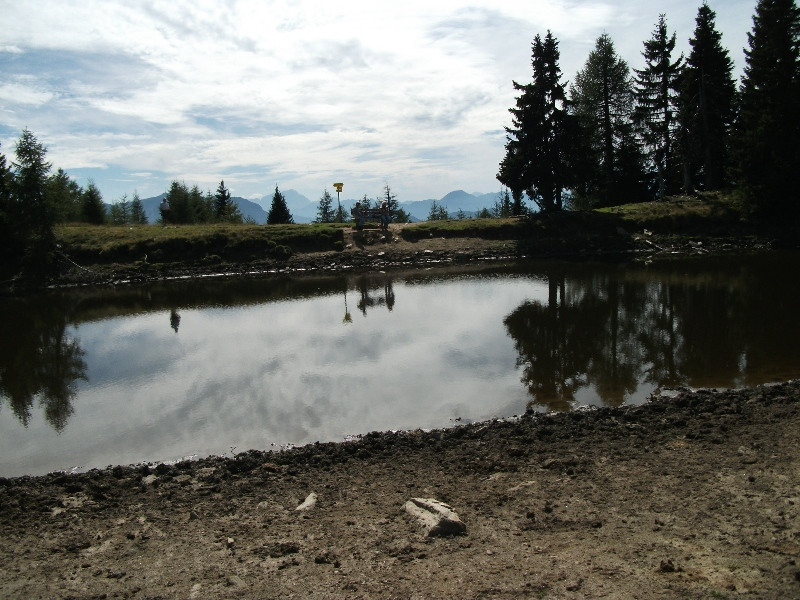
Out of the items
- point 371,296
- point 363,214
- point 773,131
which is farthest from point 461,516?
point 773,131

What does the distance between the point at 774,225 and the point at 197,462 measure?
44.4 metres

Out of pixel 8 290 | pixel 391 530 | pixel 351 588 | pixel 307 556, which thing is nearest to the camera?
pixel 351 588

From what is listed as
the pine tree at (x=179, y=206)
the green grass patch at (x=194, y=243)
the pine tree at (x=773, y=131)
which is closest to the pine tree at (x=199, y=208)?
the pine tree at (x=179, y=206)

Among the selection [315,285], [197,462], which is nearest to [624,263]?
Result: [315,285]

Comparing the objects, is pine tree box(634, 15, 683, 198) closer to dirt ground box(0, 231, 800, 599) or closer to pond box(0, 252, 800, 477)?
pond box(0, 252, 800, 477)

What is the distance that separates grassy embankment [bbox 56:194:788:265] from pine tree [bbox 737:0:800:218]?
7.79 ft

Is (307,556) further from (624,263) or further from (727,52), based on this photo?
(727,52)

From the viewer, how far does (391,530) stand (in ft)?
24.0

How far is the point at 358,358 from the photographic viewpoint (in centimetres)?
1722

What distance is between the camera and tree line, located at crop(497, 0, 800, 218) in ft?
134

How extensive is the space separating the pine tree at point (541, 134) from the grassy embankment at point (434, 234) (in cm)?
307

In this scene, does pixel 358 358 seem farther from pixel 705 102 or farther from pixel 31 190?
pixel 705 102

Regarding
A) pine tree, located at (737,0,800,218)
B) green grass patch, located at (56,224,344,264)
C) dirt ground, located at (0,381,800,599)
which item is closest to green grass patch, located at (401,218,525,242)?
green grass patch, located at (56,224,344,264)

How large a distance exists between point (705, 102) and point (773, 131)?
8.15m
